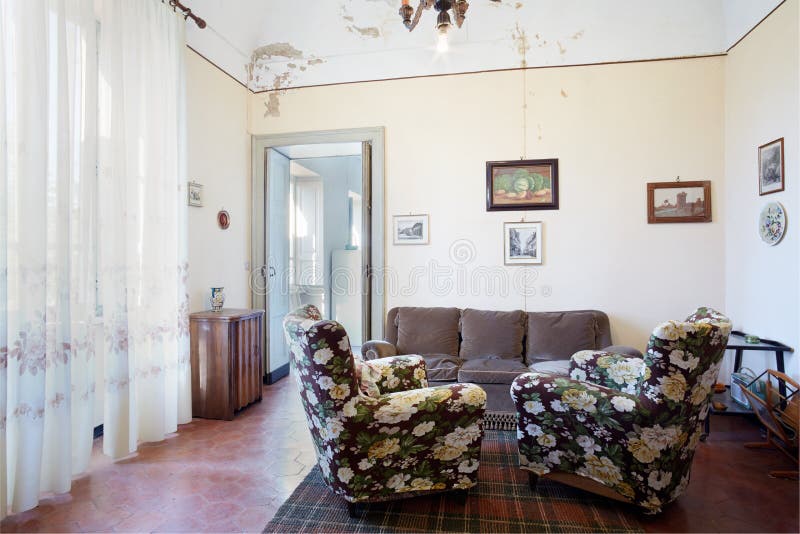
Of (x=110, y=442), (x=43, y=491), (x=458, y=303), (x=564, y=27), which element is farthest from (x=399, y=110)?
(x=43, y=491)

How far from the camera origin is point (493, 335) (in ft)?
11.4

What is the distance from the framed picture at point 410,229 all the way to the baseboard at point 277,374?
6.40ft

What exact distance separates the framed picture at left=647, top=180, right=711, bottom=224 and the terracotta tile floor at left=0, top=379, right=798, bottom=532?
1.79 metres

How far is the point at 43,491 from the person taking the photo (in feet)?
6.93

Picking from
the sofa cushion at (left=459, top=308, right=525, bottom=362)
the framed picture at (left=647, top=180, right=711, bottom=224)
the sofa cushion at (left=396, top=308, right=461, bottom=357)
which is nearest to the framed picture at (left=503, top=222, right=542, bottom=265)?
the sofa cushion at (left=459, top=308, right=525, bottom=362)

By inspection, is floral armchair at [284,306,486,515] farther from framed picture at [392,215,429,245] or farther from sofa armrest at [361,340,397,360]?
framed picture at [392,215,429,245]

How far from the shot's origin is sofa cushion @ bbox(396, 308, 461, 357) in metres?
3.53

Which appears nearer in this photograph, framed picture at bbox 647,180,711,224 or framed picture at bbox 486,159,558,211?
framed picture at bbox 647,180,711,224

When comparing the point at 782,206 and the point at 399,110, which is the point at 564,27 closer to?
the point at 399,110

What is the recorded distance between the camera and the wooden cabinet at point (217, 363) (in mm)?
3186

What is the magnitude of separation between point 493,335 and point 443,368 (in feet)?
2.10

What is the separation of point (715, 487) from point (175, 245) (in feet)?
12.9

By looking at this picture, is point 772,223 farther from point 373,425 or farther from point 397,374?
point 373,425

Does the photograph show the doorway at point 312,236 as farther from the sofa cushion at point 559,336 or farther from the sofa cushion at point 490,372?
the sofa cushion at point 559,336
